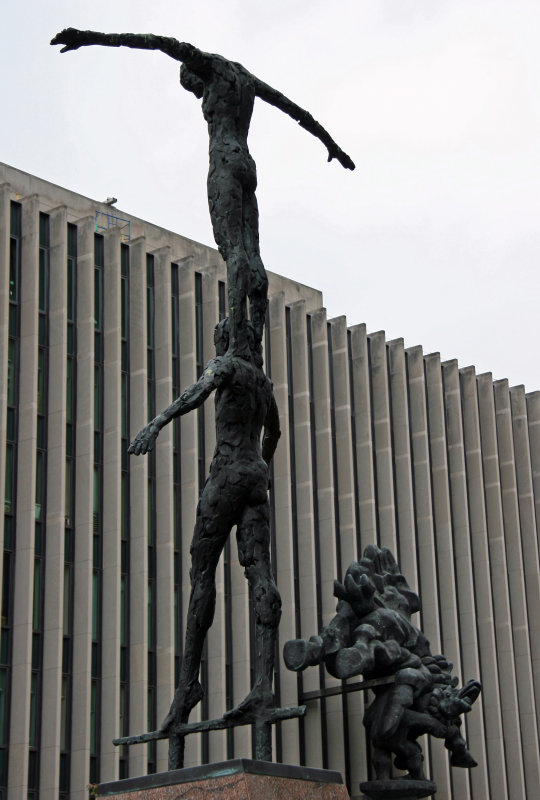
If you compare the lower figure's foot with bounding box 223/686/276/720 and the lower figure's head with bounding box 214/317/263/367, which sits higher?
the lower figure's head with bounding box 214/317/263/367

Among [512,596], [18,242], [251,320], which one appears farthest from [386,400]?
[251,320]

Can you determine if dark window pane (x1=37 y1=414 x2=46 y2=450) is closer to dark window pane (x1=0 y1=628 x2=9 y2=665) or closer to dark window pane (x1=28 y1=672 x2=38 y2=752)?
dark window pane (x1=0 y1=628 x2=9 y2=665)

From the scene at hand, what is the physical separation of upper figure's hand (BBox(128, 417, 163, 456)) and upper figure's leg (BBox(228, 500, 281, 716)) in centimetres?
117

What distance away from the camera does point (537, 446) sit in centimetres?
5762

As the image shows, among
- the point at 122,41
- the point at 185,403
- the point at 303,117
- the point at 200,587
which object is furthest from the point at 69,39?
the point at 200,587

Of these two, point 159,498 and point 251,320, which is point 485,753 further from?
point 251,320

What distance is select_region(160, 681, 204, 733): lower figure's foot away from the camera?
34.1ft

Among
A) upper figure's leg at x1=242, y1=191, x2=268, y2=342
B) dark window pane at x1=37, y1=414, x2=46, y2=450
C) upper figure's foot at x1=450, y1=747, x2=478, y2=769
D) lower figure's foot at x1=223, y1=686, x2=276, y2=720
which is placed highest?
dark window pane at x1=37, y1=414, x2=46, y2=450

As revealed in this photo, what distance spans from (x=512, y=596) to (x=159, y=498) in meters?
18.4

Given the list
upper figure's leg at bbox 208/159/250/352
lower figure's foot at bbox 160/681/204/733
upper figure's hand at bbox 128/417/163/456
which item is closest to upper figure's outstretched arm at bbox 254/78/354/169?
upper figure's leg at bbox 208/159/250/352

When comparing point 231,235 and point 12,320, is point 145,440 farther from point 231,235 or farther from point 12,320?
point 12,320

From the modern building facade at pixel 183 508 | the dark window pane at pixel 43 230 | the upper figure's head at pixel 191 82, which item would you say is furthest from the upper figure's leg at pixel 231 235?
the dark window pane at pixel 43 230

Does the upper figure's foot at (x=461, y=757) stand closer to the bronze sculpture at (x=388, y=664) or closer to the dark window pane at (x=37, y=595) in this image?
the bronze sculpture at (x=388, y=664)

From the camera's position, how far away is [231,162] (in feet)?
37.0
